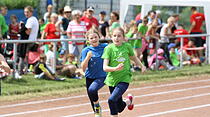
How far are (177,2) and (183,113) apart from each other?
8019 millimetres

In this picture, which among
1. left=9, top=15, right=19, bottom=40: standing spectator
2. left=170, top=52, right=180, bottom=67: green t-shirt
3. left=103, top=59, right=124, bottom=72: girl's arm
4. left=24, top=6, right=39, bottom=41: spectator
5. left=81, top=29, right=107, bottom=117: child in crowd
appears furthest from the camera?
left=170, top=52, right=180, bottom=67: green t-shirt

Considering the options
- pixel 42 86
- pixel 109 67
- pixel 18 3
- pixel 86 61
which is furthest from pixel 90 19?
pixel 18 3

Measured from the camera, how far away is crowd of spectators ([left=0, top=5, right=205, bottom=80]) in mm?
14430

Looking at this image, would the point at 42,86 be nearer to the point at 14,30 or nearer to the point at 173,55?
the point at 14,30

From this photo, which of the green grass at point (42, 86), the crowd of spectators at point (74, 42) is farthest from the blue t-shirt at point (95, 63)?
the crowd of spectators at point (74, 42)

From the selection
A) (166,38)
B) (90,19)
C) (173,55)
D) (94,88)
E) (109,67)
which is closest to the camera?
(109,67)

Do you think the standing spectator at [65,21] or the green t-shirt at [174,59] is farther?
the green t-shirt at [174,59]

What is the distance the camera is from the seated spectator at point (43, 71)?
45.3 ft

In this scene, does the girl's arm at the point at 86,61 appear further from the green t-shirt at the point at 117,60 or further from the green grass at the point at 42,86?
the green grass at the point at 42,86

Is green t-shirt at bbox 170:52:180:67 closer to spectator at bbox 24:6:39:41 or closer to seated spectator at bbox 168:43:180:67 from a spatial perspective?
seated spectator at bbox 168:43:180:67

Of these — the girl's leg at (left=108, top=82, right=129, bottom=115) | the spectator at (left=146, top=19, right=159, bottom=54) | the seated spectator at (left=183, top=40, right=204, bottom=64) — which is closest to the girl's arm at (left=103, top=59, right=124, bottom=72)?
the girl's leg at (left=108, top=82, right=129, bottom=115)

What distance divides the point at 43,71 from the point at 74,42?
1611mm

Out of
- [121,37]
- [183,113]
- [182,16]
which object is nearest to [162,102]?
[183,113]

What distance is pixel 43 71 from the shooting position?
45.4ft
